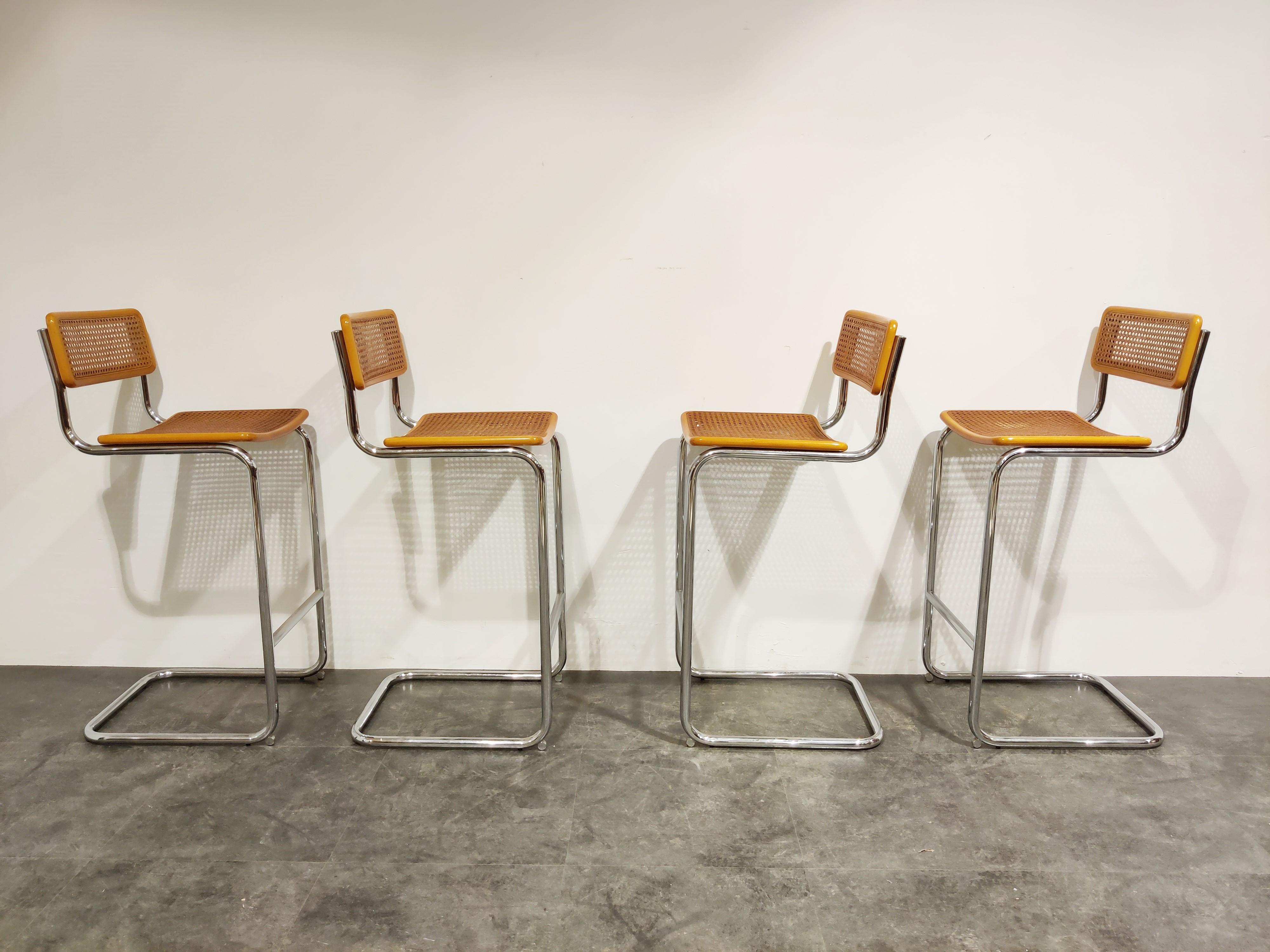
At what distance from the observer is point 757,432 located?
81.1 inches

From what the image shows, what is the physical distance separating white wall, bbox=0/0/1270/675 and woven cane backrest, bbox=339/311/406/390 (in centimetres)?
10

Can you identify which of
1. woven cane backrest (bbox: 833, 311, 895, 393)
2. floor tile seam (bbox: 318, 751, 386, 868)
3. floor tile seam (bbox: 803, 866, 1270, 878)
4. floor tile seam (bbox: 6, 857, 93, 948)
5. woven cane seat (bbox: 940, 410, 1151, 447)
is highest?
woven cane backrest (bbox: 833, 311, 895, 393)

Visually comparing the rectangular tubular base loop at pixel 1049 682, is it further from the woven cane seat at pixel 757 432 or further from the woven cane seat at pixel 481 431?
the woven cane seat at pixel 481 431

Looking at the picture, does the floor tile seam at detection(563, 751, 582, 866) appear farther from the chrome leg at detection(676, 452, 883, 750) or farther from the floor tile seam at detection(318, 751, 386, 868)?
the floor tile seam at detection(318, 751, 386, 868)

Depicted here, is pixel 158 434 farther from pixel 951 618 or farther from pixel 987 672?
pixel 987 672

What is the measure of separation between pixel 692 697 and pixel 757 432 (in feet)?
2.69

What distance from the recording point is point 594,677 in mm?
2529

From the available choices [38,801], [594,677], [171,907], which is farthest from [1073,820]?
[38,801]

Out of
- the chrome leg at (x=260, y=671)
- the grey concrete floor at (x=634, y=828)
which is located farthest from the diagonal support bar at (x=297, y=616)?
the grey concrete floor at (x=634, y=828)

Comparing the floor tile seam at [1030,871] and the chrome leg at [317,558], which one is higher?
the chrome leg at [317,558]

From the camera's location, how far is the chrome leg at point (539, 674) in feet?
6.72

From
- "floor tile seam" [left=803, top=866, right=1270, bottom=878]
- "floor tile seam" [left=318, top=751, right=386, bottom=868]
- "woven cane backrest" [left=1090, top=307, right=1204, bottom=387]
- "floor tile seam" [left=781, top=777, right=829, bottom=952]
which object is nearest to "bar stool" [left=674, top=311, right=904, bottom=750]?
"floor tile seam" [left=781, top=777, right=829, bottom=952]

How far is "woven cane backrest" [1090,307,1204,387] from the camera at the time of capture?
194 cm

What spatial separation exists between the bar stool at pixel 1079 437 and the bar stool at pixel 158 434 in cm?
175
